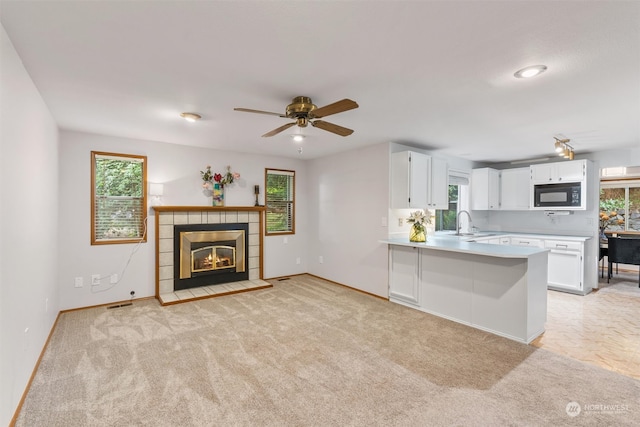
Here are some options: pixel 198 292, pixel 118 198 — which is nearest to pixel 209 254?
pixel 198 292

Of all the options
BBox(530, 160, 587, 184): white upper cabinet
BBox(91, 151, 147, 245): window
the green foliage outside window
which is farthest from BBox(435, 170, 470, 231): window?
BBox(91, 151, 147, 245): window

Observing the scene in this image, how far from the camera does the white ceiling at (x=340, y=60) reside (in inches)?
60.9

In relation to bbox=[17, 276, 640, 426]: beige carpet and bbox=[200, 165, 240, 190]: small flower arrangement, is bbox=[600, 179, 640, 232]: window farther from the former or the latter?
bbox=[200, 165, 240, 190]: small flower arrangement

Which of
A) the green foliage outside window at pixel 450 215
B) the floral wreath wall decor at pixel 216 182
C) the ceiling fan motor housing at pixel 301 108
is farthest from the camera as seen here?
the green foliage outside window at pixel 450 215

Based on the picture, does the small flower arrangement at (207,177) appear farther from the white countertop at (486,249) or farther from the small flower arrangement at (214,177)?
the white countertop at (486,249)

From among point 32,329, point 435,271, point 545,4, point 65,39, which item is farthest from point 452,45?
point 32,329

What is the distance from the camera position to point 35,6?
1.52 m

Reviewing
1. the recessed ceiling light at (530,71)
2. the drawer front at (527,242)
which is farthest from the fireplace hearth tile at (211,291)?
the drawer front at (527,242)

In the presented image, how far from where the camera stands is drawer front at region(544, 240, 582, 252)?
16.0 feet

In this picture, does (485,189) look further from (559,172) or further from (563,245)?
(563,245)

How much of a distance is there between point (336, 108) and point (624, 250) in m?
6.42

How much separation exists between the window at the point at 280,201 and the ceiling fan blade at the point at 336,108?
3.40 m

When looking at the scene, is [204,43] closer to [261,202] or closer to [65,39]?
[65,39]

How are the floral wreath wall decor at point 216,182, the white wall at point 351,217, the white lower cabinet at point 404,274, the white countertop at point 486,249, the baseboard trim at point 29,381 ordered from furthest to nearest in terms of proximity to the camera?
the floral wreath wall decor at point 216,182 → the white wall at point 351,217 → the white lower cabinet at point 404,274 → the white countertop at point 486,249 → the baseboard trim at point 29,381
